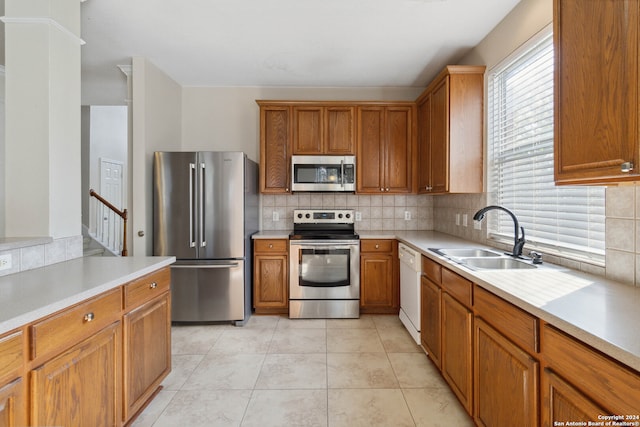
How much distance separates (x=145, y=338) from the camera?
169 centimetres

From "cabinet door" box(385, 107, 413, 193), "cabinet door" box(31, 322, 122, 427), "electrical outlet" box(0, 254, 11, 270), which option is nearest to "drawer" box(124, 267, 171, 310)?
"cabinet door" box(31, 322, 122, 427)

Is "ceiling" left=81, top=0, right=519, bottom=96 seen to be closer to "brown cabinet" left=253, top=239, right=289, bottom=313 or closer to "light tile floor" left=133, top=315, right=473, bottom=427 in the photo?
"brown cabinet" left=253, top=239, right=289, bottom=313

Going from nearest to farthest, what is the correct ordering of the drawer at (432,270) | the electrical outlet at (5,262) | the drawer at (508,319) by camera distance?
the drawer at (508,319), the electrical outlet at (5,262), the drawer at (432,270)

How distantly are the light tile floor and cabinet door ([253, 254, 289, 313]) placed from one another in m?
0.33

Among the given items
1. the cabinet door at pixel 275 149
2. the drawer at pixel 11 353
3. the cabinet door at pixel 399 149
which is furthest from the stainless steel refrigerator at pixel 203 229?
the drawer at pixel 11 353

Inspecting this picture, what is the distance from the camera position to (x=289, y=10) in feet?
7.30

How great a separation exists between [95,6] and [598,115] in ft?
10.3

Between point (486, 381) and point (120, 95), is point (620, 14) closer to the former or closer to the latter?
point (486, 381)

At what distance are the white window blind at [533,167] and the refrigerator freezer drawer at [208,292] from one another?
2427 millimetres

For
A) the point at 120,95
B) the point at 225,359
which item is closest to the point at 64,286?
the point at 225,359

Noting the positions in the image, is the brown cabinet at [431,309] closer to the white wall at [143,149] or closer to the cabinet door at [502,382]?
the cabinet door at [502,382]

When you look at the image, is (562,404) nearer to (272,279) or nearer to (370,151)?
(272,279)

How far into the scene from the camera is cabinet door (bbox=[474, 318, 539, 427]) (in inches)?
44.0

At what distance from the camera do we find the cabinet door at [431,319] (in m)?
2.07
